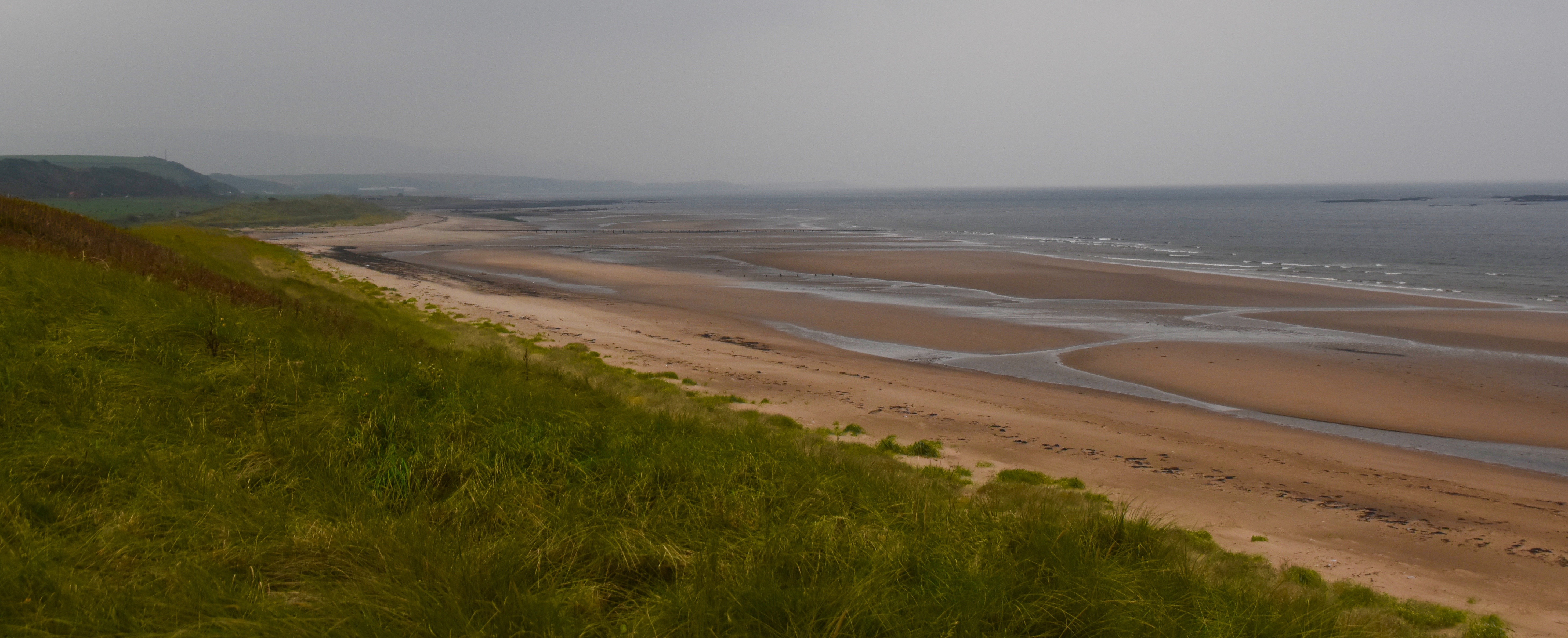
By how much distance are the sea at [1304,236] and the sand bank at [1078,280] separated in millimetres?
3081

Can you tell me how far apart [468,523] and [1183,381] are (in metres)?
17.4

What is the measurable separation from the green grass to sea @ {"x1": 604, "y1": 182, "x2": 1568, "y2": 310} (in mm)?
44383

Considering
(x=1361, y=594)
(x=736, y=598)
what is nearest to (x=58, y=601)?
(x=736, y=598)

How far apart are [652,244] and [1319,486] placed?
5622cm

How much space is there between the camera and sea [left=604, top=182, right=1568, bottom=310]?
41.0 metres

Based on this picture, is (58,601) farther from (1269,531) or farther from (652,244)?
(652,244)

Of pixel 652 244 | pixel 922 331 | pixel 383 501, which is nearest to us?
pixel 383 501

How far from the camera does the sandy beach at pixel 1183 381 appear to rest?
9273 millimetres

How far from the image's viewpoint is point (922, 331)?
25.3 metres

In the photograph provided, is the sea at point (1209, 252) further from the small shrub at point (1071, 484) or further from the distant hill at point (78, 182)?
the distant hill at point (78, 182)

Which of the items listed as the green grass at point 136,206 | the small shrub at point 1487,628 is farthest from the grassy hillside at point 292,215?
the small shrub at point 1487,628

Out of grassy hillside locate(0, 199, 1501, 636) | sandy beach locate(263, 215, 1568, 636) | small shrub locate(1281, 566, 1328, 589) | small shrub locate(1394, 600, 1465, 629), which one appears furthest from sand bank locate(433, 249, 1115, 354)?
grassy hillside locate(0, 199, 1501, 636)

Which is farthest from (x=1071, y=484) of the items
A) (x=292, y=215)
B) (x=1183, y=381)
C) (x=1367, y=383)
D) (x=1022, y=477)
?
(x=292, y=215)

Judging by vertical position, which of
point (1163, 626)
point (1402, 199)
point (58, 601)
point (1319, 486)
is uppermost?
point (1402, 199)
